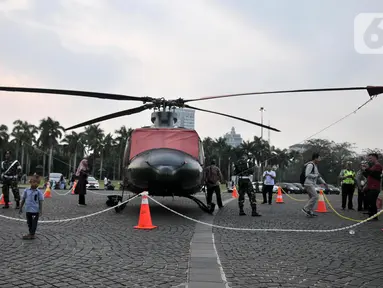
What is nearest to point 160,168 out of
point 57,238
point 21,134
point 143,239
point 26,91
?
point 143,239

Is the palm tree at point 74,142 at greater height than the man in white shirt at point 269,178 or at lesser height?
greater

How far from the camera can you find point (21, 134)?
260 feet

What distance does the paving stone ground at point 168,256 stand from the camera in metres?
4.30

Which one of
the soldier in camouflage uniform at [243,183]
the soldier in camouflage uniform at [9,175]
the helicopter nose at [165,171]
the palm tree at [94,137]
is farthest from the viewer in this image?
the palm tree at [94,137]

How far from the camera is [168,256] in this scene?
5.46 metres

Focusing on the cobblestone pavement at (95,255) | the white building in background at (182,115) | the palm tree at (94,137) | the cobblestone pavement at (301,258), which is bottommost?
the cobblestone pavement at (95,255)

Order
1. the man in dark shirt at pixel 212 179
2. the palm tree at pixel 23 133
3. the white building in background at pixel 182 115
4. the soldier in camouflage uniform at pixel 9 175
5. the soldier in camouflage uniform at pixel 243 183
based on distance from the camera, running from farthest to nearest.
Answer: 1. the palm tree at pixel 23 133
2. the white building in background at pixel 182 115
3. the man in dark shirt at pixel 212 179
4. the soldier in camouflage uniform at pixel 9 175
5. the soldier in camouflage uniform at pixel 243 183

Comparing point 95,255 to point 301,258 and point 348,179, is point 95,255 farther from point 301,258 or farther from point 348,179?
point 348,179

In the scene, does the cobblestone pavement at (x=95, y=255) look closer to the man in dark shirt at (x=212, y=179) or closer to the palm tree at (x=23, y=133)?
the man in dark shirt at (x=212, y=179)

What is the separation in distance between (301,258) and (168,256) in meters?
1.90

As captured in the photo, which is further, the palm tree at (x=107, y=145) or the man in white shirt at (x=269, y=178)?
the palm tree at (x=107, y=145)

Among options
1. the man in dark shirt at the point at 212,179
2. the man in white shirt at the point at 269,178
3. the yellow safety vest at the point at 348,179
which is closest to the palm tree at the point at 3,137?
the man in white shirt at the point at 269,178

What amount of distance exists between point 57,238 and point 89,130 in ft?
276

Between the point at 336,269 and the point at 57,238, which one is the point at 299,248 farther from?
the point at 57,238
